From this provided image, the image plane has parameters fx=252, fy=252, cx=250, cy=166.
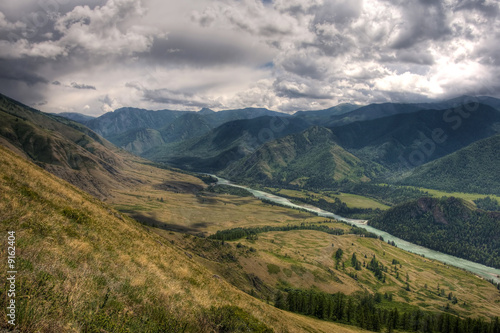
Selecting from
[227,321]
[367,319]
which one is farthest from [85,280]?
[367,319]

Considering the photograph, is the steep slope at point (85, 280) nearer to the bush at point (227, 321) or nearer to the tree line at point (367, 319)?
the bush at point (227, 321)

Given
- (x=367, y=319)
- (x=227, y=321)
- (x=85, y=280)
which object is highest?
(x=85, y=280)

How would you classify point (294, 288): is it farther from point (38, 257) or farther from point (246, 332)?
point (38, 257)

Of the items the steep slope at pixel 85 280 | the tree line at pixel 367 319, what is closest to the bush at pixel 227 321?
the steep slope at pixel 85 280

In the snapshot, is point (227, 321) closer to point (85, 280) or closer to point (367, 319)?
point (85, 280)

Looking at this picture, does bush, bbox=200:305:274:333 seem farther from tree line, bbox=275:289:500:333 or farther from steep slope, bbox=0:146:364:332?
tree line, bbox=275:289:500:333

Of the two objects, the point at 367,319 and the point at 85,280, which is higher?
the point at 85,280

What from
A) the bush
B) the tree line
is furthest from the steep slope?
the tree line

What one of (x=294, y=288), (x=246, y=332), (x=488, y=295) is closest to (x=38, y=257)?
(x=246, y=332)
